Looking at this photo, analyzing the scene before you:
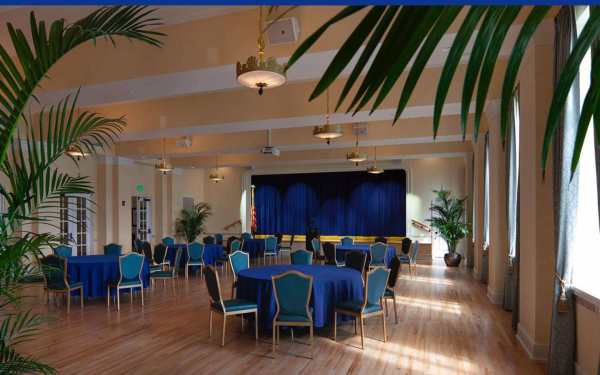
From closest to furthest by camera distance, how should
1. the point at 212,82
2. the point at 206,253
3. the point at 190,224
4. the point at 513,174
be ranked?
the point at 212,82 < the point at 513,174 < the point at 206,253 < the point at 190,224

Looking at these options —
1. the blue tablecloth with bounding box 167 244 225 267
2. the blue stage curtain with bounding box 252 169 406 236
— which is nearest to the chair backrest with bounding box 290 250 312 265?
the blue tablecloth with bounding box 167 244 225 267

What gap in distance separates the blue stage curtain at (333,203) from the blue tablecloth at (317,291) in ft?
34.4

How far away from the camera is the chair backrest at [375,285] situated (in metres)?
5.32

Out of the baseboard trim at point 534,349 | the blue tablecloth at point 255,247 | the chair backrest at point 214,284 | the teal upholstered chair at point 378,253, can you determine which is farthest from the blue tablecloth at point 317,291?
the blue tablecloth at point 255,247

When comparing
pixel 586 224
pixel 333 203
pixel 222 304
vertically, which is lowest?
pixel 222 304

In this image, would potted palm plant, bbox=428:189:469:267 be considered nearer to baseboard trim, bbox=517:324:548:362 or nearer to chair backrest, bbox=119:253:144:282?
baseboard trim, bbox=517:324:548:362

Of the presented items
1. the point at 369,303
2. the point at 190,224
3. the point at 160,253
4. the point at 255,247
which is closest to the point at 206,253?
the point at 160,253

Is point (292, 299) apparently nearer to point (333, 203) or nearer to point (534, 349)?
point (534, 349)

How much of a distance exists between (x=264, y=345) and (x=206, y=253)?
6.41 metres

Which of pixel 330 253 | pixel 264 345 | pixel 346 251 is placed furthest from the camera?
pixel 346 251

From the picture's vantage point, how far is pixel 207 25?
5.66 metres

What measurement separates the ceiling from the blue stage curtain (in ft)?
18.2

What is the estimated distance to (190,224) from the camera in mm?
16984

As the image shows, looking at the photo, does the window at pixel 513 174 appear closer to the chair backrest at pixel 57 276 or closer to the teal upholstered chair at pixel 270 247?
the chair backrest at pixel 57 276
